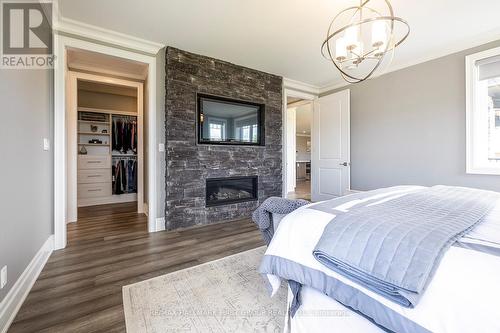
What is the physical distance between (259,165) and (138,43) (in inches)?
95.4

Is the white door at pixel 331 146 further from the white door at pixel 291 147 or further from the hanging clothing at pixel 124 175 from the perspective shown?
the hanging clothing at pixel 124 175

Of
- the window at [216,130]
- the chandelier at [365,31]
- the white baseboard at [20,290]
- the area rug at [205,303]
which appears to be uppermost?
the chandelier at [365,31]

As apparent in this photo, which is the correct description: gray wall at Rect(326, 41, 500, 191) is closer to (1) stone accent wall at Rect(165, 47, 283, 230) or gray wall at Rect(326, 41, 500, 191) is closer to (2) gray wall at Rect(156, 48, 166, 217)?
(1) stone accent wall at Rect(165, 47, 283, 230)

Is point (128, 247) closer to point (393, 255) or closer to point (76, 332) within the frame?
point (76, 332)

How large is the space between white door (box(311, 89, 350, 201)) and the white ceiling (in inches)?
46.9

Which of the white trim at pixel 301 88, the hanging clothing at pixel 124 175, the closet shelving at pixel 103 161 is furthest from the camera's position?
the hanging clothing at pixel 124 175

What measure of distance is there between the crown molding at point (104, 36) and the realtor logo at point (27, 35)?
0.18m

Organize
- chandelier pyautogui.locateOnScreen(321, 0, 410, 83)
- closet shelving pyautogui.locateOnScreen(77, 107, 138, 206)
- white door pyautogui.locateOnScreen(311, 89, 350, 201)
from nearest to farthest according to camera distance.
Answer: chandelier pyautogui.locateOnScreen(321, 0, 410, 83), white door pyautogui.locateOnScreen(311, 89, 350, 201), closet shelving pyautogui.locateOnScreen(77, 107, 138, 206)

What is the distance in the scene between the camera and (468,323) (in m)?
0.65

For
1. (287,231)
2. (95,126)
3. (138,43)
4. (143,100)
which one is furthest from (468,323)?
(95,126)

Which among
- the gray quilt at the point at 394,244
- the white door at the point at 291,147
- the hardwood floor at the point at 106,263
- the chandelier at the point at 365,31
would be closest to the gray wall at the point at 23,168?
the hardwood floor at the point at 106,263

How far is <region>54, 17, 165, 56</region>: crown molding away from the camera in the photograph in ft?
8.16

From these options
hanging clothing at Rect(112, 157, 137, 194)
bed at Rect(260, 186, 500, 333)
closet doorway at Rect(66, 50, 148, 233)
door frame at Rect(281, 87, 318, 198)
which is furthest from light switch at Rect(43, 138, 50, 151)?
door frame at Rect(281, 87, 318, 198)

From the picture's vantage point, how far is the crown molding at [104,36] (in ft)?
8.16
